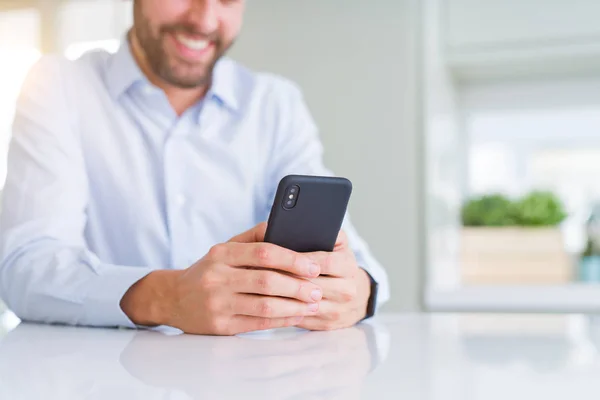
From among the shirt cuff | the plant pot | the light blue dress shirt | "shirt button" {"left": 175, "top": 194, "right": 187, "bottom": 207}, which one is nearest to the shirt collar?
the light blue dress shirt

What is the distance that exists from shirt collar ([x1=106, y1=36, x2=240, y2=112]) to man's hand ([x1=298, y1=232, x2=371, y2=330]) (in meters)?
0.52

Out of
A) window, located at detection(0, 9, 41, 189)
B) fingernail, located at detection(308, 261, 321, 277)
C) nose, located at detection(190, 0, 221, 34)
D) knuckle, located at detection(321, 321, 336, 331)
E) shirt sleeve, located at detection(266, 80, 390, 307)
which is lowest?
knuckle, located at detection(321, 321, 336, 331)

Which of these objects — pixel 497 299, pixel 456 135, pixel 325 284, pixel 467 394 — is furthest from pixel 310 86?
pixel 467 394

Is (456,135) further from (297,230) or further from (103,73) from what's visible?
(297,230)

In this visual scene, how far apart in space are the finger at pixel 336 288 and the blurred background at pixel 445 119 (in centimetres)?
117

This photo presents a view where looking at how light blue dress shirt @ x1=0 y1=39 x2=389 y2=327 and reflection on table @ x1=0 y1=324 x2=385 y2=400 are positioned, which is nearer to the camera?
reflection on table @ x1=0 y1=324 x2=385 y2=400

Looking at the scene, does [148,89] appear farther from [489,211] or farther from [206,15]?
[489,211]

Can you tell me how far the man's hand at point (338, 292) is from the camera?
792mm

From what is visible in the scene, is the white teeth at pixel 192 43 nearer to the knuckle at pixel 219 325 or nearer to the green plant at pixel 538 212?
the knuckle at pixel 219 325

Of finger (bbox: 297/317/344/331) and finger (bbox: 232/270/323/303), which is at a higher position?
finger (bbox: 232/270/323/303)

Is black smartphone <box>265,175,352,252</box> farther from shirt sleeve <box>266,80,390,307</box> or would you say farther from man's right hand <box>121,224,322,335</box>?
shirt sleeve <box>266,80,390,307</box>

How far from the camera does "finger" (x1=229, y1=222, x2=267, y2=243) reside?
0.79m

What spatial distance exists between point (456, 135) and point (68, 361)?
6.70ft

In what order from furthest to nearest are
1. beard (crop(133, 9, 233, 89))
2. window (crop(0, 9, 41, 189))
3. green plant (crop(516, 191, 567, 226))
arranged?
window (crop(0, 9, 41, 189)) → green plant (crop(516, 191, 567, 226)) → beard (crop(133, 9, 233, 89))
